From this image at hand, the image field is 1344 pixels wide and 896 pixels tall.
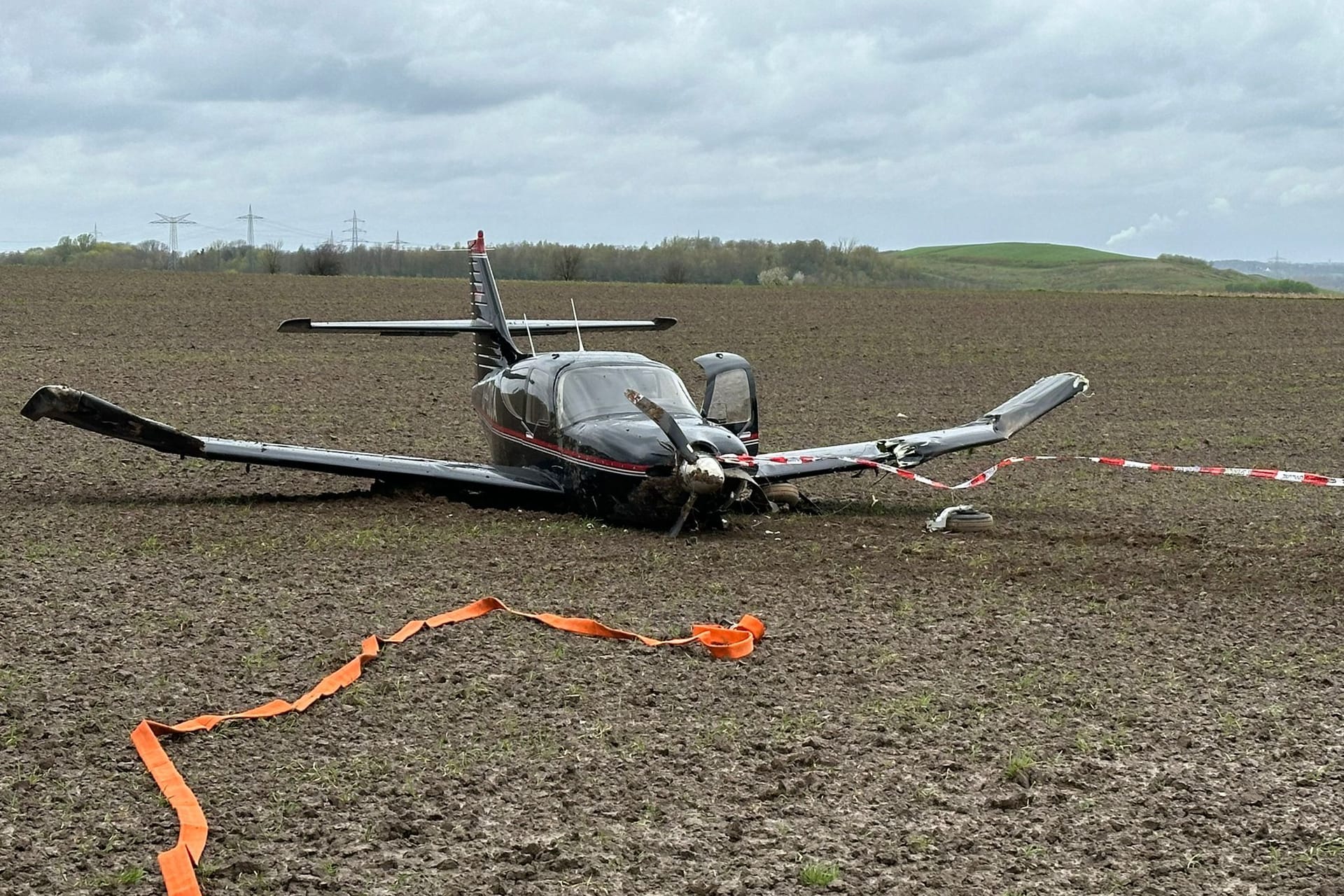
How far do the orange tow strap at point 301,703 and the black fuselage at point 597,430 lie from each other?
3.04m

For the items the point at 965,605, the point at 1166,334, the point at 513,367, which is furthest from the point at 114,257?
the point at 965,605

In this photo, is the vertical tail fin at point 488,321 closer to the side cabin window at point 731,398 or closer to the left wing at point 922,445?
the side cabin window at point 731,398

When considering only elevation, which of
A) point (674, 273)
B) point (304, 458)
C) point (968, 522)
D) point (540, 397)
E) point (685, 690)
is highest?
point (674, 273)

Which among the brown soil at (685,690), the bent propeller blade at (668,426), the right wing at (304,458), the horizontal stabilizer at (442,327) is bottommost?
the brown soil at (685,690)

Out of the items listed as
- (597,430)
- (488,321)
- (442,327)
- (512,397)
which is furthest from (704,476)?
(488,321)

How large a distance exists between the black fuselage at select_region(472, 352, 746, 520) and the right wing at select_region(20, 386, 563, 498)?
1.15 ft

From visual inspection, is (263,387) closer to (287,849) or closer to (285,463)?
(285,463)

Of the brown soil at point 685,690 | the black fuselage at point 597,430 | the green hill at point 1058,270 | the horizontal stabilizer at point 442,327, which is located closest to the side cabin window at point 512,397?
the black fuselage at point 597,430

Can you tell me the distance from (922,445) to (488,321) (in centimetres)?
560

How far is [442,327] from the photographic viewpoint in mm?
15984

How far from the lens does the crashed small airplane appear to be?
11719mm

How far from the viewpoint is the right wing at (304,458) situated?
12.6 metres

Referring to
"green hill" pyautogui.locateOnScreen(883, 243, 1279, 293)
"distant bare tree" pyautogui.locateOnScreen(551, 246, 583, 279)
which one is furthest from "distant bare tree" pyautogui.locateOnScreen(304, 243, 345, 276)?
"green hill" pyautogui.locateOnScreen(883, 243, 1279, 293)

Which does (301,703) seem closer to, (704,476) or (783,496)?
(704,476)
